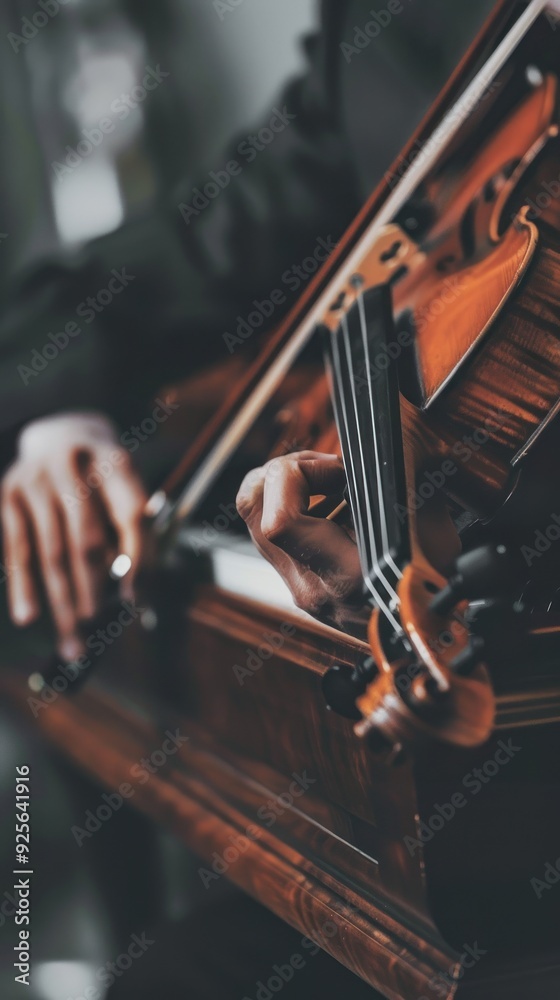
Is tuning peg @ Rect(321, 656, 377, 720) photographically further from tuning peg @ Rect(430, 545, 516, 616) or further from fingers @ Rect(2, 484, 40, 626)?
fingers @ Rect(2, 484, 40, 626)

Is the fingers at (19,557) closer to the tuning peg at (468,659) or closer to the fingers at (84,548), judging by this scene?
the fingers at (84,548)

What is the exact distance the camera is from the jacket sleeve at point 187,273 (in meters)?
0.79

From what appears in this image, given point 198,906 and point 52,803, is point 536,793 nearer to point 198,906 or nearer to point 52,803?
point 198,906

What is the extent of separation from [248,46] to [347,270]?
551mm

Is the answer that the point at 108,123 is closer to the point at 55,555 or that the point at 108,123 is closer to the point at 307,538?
the point at 55,555

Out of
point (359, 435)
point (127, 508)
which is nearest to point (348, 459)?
point (359, 435)

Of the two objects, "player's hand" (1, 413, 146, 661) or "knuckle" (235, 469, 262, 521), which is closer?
"knuckle" (235, 469, 262, 521)

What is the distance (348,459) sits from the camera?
54 cm

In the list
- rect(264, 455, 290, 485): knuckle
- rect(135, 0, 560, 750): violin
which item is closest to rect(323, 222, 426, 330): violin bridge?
rect(135, 0, 560, 750): violin

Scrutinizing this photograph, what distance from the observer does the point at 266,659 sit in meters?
0.61

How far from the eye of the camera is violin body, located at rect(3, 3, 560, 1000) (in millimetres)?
444

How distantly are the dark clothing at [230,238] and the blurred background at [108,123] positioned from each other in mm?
92

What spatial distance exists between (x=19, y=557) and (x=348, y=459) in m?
0.40

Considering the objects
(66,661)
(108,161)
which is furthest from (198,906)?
(108,161)
